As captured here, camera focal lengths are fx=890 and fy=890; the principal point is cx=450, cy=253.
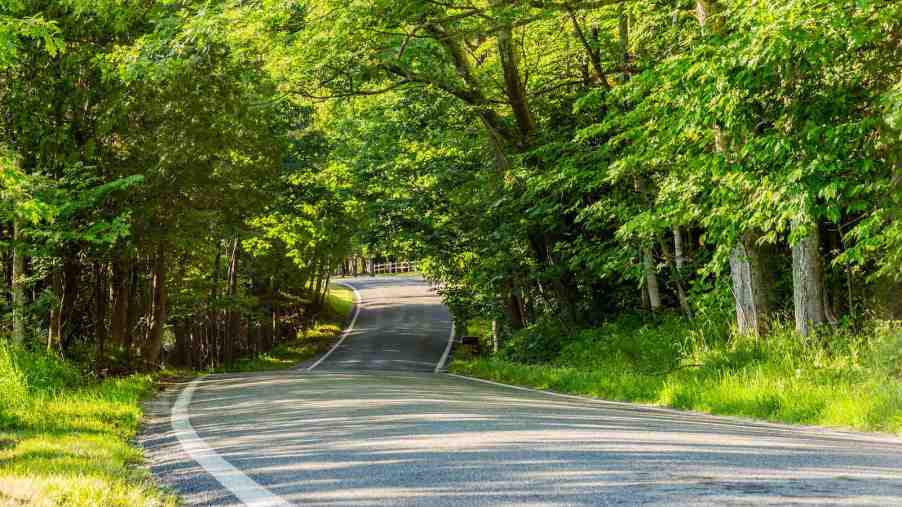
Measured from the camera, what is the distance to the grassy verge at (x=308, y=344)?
32.5 meters

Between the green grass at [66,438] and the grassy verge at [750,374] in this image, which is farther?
the grassy verge at [750,374]

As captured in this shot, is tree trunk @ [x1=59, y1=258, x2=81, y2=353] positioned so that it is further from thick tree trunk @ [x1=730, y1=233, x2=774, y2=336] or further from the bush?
thick tree trunk @ [x1=730, y1=233, x2=774, y2=336]

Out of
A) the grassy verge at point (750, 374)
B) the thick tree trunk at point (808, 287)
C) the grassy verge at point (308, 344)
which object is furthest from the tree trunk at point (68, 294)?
the thick tree trunk at point (808, 287)

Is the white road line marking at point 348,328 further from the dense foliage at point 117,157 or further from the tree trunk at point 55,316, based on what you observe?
the tree trunk at point 55,316

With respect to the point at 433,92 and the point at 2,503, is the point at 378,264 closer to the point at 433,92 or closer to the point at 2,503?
the point at 433,92

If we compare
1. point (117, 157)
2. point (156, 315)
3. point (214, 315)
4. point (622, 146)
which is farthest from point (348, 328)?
point (622, 146)

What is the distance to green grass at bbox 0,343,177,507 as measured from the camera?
15.8ft

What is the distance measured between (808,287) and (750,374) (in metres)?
1.72

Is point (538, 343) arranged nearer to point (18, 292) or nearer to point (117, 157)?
point (117, 157)

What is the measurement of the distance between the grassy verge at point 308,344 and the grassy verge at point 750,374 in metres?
16.8

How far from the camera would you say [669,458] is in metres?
5.52

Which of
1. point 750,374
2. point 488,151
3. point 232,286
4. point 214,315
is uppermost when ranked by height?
point 488,151

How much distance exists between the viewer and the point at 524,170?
18156mm

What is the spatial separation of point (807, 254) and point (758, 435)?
547 centimetres
